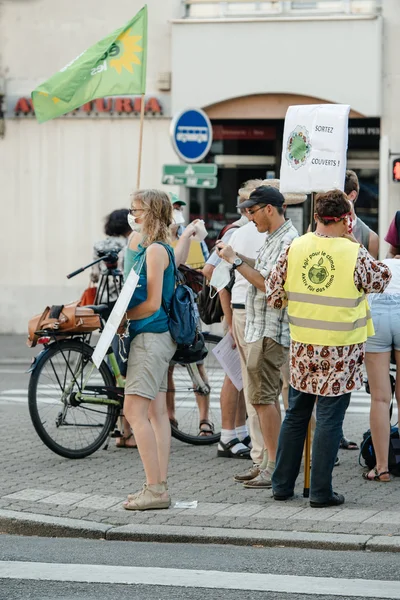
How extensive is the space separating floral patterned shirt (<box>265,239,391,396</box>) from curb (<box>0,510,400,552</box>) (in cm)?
94

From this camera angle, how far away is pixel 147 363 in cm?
720

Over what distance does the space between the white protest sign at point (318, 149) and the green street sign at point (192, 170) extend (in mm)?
7633

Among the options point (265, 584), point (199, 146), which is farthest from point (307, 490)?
point (199, 146)

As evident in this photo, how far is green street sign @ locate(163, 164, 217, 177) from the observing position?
1538cm

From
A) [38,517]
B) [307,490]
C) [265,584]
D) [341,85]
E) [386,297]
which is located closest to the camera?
[265,584]

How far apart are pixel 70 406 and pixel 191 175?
7.10 metres

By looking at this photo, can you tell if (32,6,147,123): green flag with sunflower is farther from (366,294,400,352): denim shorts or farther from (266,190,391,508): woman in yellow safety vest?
(266,190,391,508): woman in yellow safety vest

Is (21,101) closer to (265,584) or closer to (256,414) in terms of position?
(256,414)

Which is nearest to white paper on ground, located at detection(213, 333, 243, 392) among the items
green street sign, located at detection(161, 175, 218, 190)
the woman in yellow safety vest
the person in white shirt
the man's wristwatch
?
the person in white shirt

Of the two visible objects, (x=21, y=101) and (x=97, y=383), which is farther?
(x=21, y=101)

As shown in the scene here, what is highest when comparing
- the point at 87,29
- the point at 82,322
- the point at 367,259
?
the point at 87,29

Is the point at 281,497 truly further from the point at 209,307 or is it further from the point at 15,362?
the point at 15,362

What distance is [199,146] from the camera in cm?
1569

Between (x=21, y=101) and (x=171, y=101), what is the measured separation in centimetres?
245
